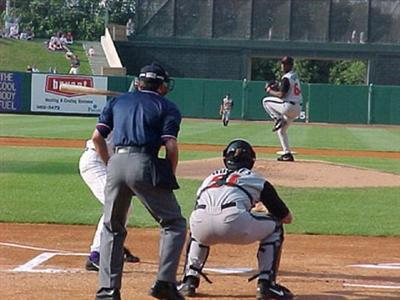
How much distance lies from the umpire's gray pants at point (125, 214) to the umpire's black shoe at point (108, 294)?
4 centimetres

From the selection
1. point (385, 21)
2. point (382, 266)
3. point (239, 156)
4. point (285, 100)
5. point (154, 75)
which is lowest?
point (382, 266)

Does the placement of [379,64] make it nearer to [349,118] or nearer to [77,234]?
[349,118]

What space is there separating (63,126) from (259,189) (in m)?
28.0

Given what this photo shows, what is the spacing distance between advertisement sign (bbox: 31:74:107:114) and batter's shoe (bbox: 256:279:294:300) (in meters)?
36.8

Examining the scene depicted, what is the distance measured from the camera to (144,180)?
6801 mm

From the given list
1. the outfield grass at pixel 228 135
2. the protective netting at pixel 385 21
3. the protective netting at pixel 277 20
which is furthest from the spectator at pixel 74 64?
the protective netting at pixel 385 21

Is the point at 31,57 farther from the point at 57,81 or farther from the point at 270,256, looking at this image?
the point at 270,256

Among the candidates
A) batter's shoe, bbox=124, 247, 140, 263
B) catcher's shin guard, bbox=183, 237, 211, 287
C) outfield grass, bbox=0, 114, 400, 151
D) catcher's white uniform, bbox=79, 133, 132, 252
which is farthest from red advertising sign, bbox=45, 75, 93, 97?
catcher's shin guard, bbox=183, 237, 211, 287

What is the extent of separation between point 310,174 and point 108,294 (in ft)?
31.0

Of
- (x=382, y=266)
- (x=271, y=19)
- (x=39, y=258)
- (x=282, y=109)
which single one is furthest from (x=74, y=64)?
(x=382, y=266)

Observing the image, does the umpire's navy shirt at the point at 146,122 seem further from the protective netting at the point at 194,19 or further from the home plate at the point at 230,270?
the protective netting at the point at 194,19

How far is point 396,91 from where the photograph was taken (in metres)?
45.8

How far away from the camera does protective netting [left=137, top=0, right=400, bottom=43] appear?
5106 cm

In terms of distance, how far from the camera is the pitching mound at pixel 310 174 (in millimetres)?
15422
